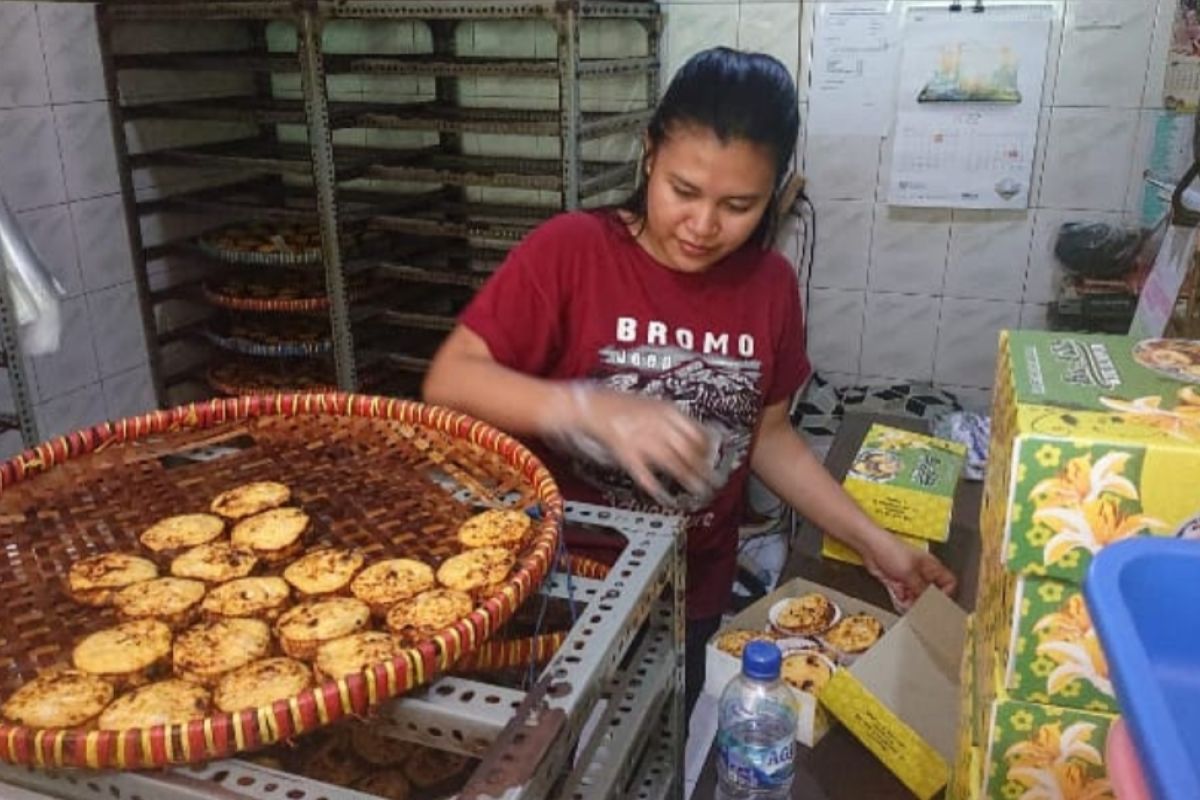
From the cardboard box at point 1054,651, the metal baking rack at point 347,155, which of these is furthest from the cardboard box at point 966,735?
the metal baking rack at point 347,155

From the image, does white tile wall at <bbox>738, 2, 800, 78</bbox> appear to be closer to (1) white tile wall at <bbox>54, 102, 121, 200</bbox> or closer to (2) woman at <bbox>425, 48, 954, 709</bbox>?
(2) woman at <bbox>425, 48, 954, 709</bbox>

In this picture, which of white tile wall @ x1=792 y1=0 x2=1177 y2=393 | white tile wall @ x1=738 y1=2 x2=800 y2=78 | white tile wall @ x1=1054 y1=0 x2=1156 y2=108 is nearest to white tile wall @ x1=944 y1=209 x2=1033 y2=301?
white tile wall @ x1=792 y1=0 x2=1177 y2=393

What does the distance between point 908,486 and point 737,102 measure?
72 cm

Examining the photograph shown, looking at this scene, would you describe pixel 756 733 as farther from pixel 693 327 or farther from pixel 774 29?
pixel 774 29

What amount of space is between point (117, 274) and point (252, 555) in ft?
7.66

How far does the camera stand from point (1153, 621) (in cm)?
45

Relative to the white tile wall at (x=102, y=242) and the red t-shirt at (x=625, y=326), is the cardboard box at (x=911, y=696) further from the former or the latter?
the white tile wall at (x=102, y=242)

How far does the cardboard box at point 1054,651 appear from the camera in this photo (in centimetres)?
71

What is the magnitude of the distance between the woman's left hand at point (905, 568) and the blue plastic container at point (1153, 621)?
3.10 feet

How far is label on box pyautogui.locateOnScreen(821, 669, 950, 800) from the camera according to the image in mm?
1013

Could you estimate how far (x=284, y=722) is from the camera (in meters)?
0.61

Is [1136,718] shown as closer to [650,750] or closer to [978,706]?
[978,706]

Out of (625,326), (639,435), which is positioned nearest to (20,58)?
(625,326)

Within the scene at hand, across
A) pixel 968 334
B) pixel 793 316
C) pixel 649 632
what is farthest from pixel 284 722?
pixel 968 334
